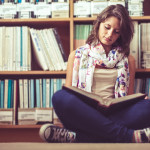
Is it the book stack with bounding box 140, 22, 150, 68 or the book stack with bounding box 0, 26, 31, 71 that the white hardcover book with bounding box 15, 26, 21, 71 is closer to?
the book stack with bounding box 0, 26, 31, 71

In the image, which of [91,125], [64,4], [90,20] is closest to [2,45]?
[64,4]

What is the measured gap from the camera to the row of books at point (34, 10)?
1.65m

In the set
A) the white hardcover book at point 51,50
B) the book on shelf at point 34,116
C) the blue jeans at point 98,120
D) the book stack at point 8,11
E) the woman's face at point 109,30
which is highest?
the book stack at point 8,11

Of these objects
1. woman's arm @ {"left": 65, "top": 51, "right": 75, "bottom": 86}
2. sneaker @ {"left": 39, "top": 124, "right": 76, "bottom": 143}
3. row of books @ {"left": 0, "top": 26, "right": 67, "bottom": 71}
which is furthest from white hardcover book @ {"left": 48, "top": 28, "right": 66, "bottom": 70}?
sneaker @ {"left": 39, "top": 124, "right": 76, "bottom": 143}

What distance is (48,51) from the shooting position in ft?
5.42

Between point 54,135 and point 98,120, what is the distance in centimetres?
19

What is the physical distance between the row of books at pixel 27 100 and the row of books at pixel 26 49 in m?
0.10

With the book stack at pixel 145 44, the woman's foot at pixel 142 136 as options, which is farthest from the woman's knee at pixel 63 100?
the book stack at pixel 145 44

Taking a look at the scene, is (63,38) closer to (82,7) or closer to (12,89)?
(82,7)

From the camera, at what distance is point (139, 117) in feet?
3.66

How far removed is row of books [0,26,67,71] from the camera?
164 cm

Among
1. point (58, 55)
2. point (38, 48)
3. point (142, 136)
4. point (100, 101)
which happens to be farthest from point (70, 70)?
point (142, 136)

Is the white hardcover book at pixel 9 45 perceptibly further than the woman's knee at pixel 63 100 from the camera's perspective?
Yes
